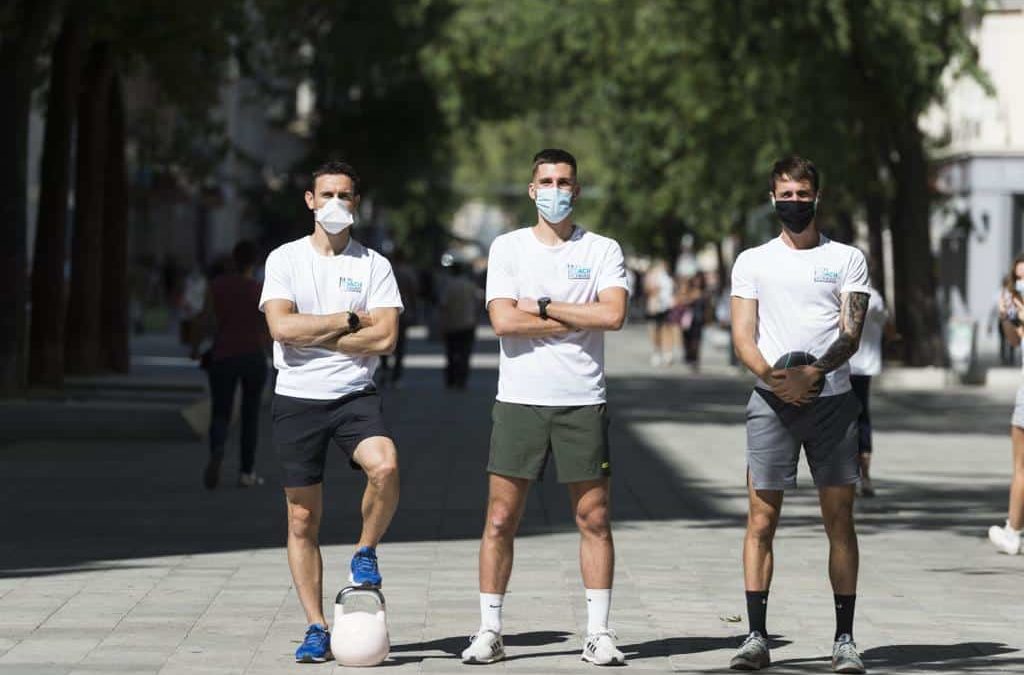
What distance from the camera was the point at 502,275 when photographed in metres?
8.70

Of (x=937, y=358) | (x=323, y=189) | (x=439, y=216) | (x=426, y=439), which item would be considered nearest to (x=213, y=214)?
(x=439, y=216)

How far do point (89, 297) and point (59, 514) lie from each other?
41.5 ft

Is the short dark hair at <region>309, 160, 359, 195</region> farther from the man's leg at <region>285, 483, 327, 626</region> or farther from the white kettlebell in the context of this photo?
the white kettlebell

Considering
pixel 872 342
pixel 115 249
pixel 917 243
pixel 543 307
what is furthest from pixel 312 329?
pixel 917 243

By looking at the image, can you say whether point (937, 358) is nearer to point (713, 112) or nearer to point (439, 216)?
point (713, 112)

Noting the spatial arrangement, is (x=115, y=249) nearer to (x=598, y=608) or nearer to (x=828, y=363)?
(x=598, y=608)

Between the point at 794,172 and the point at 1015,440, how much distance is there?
4808 millimetres

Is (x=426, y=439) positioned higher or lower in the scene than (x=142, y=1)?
lower

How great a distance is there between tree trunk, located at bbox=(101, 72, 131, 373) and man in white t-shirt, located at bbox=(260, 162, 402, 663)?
19965 millimetres

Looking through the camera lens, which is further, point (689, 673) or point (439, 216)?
point (439, 216)

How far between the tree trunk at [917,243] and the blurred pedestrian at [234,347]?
1978 cm

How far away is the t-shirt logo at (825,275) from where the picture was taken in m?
8.65

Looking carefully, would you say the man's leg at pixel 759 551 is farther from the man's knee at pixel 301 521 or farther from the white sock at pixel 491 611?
the man's knee at pixel 301 521

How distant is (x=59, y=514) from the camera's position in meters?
14.5
